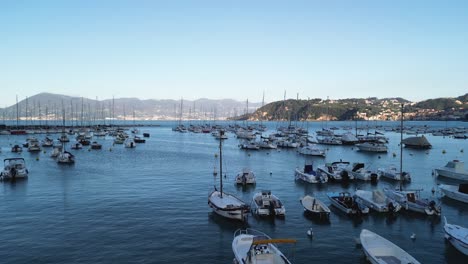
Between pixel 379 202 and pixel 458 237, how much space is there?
1053 centimetres

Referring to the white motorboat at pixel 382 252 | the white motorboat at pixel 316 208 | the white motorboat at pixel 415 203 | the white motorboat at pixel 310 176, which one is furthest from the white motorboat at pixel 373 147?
the white motorboat at pixel 382 252

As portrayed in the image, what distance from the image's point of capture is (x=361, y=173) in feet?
174

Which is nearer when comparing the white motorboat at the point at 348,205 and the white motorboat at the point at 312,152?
the white motorboat at the point at 348,205

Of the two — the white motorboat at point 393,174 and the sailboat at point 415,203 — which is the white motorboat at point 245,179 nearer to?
the sailboat at point 415,203

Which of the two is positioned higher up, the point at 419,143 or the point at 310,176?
the point at 419,143

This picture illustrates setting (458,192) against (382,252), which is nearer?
(382,252)

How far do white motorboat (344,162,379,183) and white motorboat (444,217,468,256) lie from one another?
26.0 metres

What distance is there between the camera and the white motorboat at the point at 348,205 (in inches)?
1335

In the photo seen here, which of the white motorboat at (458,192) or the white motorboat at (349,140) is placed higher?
the white motorboat at (349,140)

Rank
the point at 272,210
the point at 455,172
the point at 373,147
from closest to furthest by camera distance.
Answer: the point at 272,210
the point at 455,172
the point at 373,147

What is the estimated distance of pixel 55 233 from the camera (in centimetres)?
2884

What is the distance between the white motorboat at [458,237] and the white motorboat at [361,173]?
25973 millimetres

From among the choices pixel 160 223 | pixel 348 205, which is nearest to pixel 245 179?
pixel 348 205

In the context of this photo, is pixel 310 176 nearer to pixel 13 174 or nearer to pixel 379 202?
pixel 379 202
